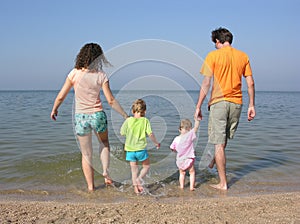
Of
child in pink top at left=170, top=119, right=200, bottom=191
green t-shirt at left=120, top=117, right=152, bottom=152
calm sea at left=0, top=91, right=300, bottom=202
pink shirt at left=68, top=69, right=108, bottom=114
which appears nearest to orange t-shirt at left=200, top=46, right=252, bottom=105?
child in pink top at left=170, top=119, right=200, bottom=191

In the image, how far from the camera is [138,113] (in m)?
4.49

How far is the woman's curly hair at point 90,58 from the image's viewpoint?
4.23 meters

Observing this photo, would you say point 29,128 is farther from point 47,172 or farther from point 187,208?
point 187,208

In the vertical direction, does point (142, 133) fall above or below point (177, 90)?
below

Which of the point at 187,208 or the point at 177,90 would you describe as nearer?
the point at 187,208

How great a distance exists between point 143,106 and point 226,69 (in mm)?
1236

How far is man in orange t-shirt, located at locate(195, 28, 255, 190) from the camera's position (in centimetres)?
444

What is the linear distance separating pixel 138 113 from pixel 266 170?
2.88 m

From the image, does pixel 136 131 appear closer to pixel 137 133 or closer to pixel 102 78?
pixel 137 133

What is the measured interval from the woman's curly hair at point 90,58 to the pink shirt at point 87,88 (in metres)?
0.08

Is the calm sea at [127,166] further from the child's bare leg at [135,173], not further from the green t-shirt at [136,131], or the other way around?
the green t-shirt at [136,131]

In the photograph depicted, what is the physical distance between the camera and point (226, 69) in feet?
14.6

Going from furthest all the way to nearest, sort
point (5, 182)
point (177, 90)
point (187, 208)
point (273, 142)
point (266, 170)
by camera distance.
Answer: point (273, 142)
point (266, 170)
point (177, 90)
point (5, 182)
point (187, 208)

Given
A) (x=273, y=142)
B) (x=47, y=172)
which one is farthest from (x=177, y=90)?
(x=273, y=142)
